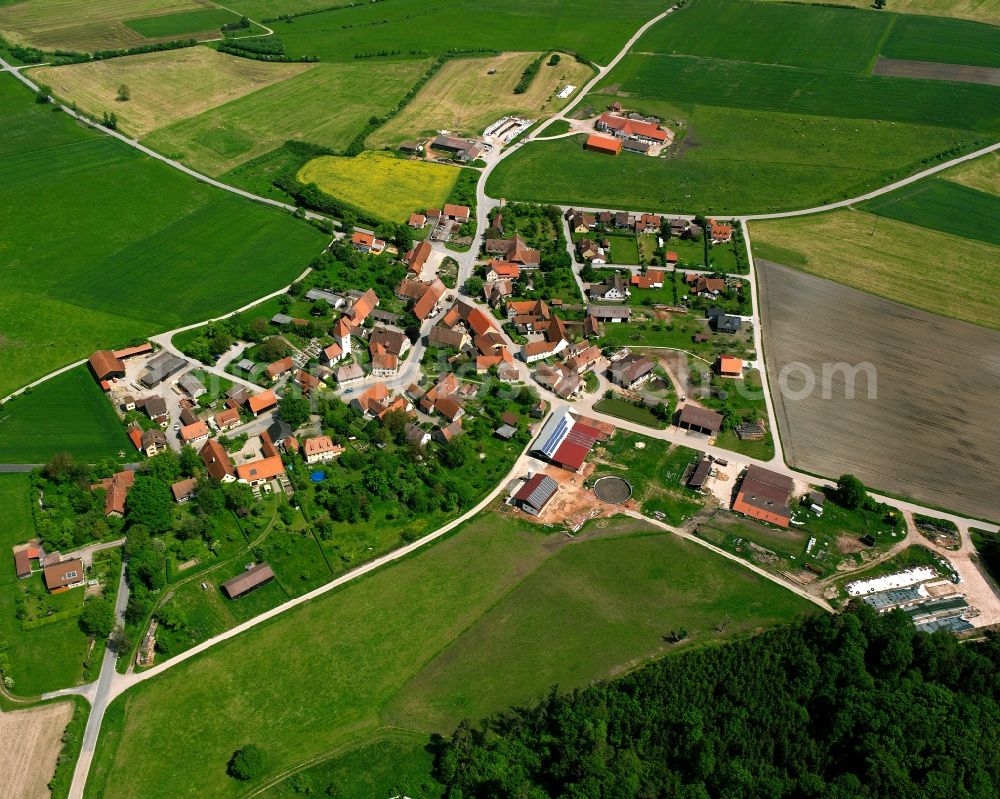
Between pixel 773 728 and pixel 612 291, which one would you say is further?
pixel 612 291

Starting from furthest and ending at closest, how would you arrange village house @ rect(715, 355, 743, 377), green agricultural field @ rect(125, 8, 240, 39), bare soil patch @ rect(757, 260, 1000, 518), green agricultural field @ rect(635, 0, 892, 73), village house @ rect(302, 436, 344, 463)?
green agricultural field @ rect(125, 8, 240, 39) < green agricultural field @ rect(635, 0, 892, 73) < village house @ rect(715, 355, 743, 377) < village house @ rect(302, 436, 344, 463) < bare soil patch @ rect(757, 260, 1000, 518)

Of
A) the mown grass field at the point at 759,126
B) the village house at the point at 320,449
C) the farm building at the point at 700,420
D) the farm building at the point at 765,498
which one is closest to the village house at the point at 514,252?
the mown grass field at the point at 759,126

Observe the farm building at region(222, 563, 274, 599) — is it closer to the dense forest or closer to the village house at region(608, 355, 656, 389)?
the dense forest

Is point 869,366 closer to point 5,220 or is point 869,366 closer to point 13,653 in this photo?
point 13,653

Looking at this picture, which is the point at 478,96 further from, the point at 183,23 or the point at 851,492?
the point at 851,492

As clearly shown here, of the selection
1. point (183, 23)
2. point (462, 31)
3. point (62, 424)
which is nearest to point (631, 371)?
point (62, 424)

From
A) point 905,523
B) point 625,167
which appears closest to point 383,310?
point 625,167

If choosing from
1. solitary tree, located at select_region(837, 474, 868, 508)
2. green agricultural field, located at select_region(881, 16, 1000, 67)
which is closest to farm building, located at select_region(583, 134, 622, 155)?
green agricultural field, located at select_region(881, 16, 1000, 67)
